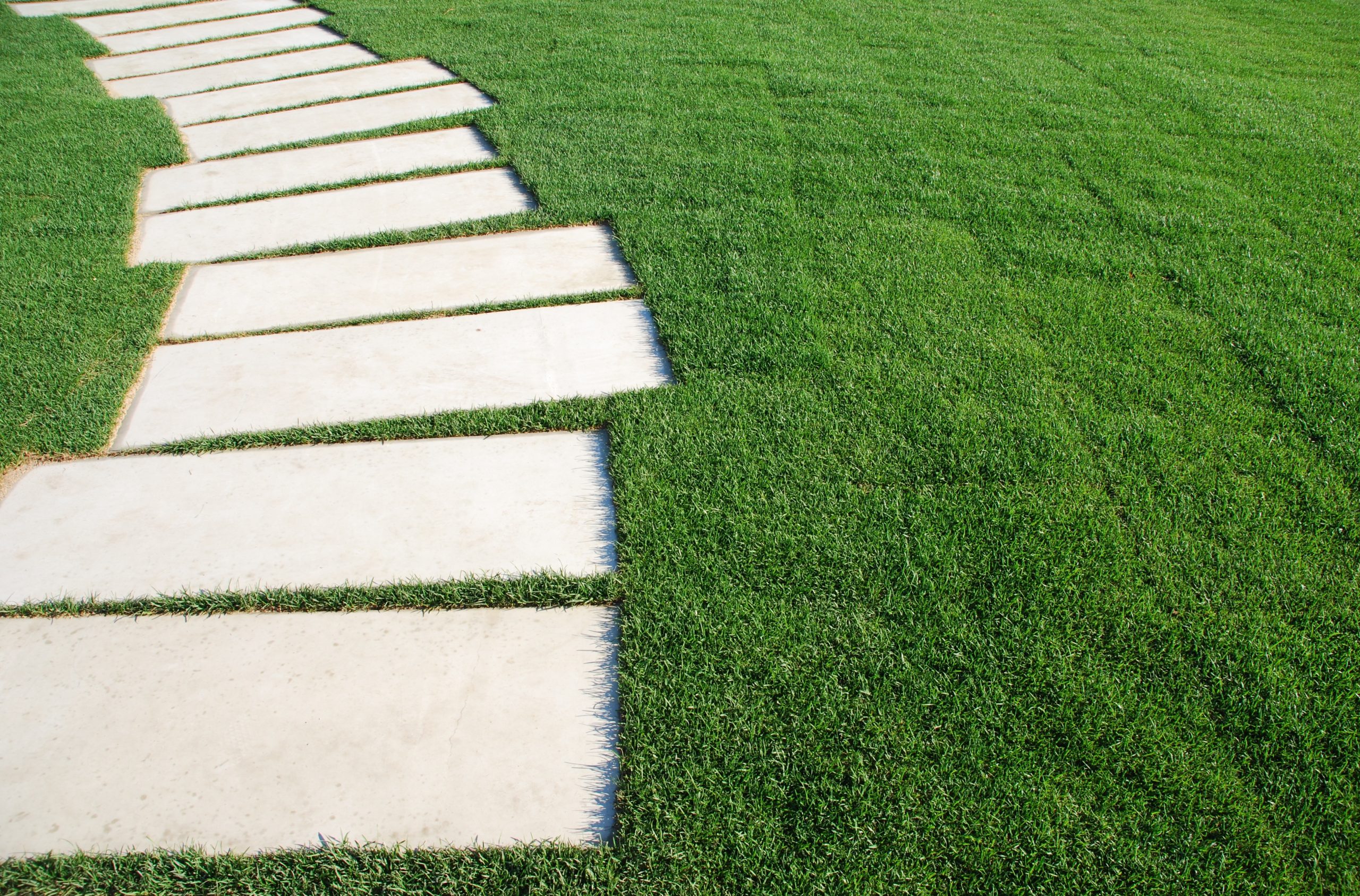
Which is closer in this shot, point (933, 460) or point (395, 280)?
point (933, 460)

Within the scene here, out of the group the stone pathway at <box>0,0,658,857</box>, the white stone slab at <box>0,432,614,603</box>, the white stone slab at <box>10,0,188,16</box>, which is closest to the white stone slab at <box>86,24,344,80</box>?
the white stone slab at <box>10,0,188,16</box>

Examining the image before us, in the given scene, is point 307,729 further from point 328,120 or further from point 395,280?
point 328,120

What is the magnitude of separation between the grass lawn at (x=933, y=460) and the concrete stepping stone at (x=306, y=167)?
210 millimetres

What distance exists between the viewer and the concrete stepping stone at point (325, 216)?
11.9 feet

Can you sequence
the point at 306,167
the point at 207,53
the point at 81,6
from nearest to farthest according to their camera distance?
the point at 306,167
the point at 207,53
the point at 81,6

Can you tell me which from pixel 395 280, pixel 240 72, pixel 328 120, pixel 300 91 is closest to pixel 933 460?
pixel 395 280

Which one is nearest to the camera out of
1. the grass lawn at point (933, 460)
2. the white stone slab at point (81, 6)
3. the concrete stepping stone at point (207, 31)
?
the grass lawn at point (933, 460)

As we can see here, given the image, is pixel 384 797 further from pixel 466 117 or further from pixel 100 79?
pixel 100 79

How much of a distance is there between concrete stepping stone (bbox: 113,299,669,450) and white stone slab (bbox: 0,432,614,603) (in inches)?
6.5

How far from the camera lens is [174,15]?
289 inches

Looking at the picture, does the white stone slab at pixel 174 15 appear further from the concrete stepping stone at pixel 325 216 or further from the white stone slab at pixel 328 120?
the concrete stepping stone at pixel 325 216

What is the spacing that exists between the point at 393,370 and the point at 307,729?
139 cm

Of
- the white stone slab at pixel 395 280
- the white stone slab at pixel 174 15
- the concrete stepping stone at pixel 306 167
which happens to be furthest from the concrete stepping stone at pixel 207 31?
the white stone slab at pixel 395 280

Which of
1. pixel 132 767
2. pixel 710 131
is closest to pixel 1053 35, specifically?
pixel 710 131
